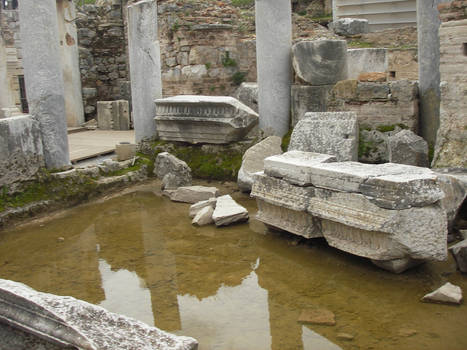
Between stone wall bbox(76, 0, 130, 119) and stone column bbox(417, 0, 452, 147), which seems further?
stone wall bbox(76, 0, 130, 119)

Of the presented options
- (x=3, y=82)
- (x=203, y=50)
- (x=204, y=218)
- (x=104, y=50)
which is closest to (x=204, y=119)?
(x=204, y=218)

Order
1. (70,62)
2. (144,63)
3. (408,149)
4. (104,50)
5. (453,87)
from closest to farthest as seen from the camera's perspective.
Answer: (453,87) < (408,149) < (144,63) < (70,62) < (104,50)

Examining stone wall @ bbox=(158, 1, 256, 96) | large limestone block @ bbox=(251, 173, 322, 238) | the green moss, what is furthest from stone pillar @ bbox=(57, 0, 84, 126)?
large limestone block @ bbox=(251, 173, 322, 238)

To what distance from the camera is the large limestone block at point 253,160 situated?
7133mm

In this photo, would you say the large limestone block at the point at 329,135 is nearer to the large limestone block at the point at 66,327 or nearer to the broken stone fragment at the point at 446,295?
the broken stone fragment at the point at 446,295

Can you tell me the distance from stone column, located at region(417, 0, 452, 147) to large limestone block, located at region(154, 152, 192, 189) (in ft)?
10.3

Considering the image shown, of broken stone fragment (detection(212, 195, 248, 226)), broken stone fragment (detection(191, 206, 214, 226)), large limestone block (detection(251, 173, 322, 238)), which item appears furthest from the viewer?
broken stone fragment (detection(191, 206, 214, 226))

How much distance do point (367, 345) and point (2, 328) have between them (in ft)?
7.15

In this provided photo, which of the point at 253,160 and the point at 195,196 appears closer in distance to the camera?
the point at 195,196

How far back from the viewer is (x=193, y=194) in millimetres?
7074

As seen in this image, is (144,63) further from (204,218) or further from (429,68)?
(429,68)

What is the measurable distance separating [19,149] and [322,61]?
157 inches

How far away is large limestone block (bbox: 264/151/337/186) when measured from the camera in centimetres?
517

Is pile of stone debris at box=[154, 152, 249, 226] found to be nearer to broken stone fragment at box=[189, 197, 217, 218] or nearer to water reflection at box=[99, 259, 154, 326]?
broken stone fragment at box=[189, 197, 217, 218]
